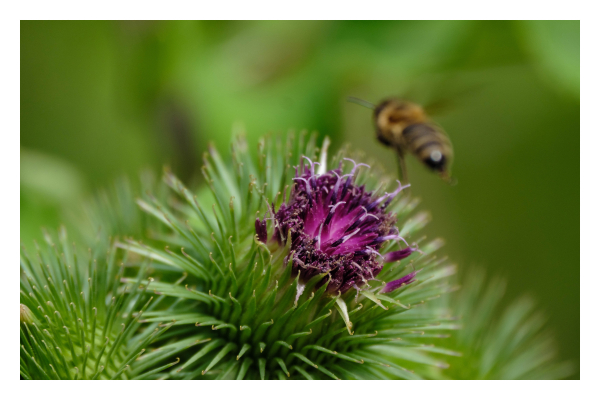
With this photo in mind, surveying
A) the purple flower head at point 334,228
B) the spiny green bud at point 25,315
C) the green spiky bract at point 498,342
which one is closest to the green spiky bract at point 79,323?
the spiny green bud at point 25,315

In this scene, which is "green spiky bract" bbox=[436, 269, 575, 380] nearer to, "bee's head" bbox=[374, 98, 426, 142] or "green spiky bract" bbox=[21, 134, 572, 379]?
"green spiky bract" bbox=[21, 134, 572, 379]

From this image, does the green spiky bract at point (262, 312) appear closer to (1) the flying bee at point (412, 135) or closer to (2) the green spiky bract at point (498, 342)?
(2) the green spiky bract at point (498, 342)

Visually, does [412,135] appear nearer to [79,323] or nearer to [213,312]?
[213,312]

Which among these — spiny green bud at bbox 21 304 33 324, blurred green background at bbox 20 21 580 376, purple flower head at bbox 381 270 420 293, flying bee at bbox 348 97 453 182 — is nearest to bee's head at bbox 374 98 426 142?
flying bee at bbox 348 97 453 182

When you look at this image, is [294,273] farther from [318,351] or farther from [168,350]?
[168,350]

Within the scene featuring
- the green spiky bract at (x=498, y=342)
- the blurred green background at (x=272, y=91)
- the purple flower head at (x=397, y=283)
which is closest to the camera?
the purple flower head at (x=397, y=283)

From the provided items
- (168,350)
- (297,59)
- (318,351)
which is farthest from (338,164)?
(297,59)
